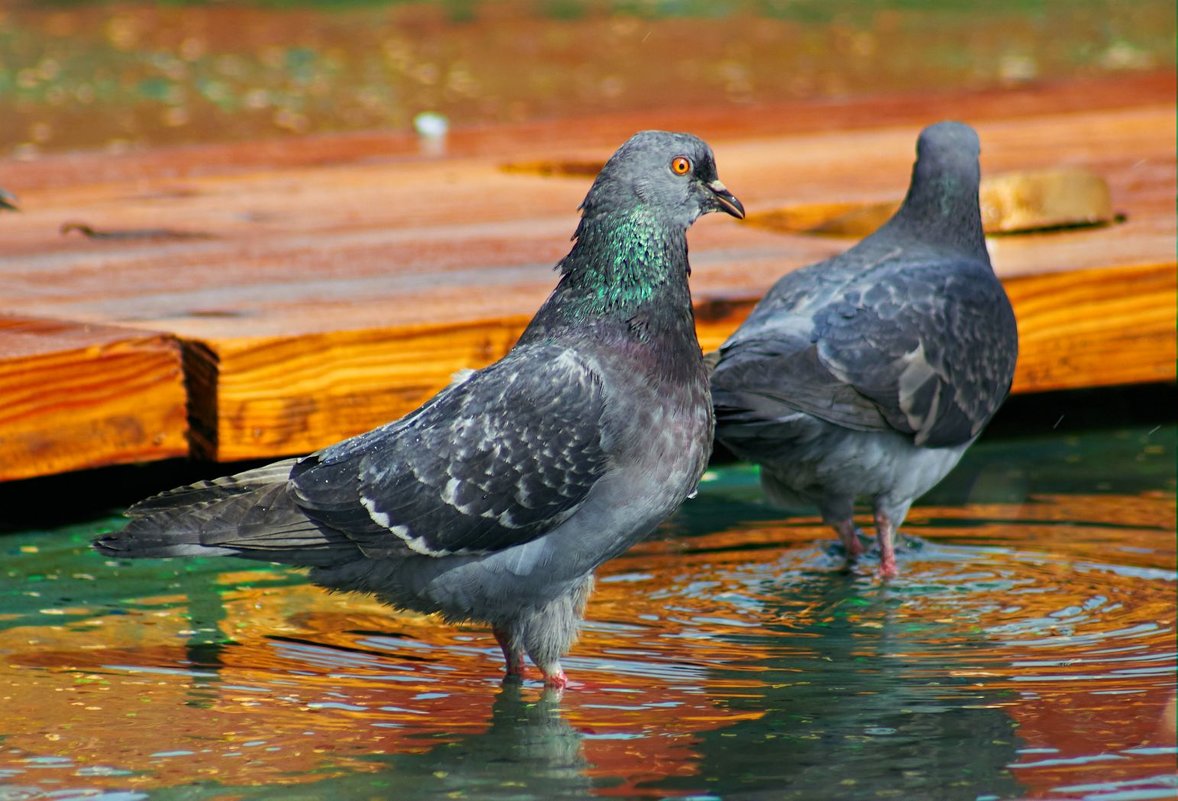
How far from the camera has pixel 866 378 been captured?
463 centimetres

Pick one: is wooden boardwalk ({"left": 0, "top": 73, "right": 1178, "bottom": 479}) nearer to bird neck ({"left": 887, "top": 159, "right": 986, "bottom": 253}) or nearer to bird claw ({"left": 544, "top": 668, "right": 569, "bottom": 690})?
bird neck ({"left": 887, "top": 159, "right": 986, "bottom": 253})

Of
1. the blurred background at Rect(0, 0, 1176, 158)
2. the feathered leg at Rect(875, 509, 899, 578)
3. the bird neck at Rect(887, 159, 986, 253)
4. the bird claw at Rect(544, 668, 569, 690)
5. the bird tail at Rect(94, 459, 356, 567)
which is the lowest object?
the bird claw at Rect(544, 668, 569, 690)

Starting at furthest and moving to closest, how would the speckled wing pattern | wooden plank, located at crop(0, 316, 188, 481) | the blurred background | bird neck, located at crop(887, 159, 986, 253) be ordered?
the blurred background → bird neck, located at crop(887, 159, 986, 253) → wooden plank, located at crop(0, 316, 188, 481) → the speckled wing pattern

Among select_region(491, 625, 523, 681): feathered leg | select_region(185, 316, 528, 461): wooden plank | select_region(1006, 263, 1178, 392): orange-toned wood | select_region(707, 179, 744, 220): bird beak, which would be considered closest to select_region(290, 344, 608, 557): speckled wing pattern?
select_region(491, 625, 523, 681): feathered leg

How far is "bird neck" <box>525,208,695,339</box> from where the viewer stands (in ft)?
12.3

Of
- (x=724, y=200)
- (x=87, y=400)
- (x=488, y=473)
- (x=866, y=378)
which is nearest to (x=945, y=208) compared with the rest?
(x=866, y=378)

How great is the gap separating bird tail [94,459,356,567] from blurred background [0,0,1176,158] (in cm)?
742

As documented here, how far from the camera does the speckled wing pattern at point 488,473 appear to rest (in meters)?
3.63

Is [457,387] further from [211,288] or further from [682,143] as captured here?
Answer: [211,288]

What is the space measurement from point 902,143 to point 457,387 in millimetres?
4988

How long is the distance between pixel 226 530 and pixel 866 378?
174 cm

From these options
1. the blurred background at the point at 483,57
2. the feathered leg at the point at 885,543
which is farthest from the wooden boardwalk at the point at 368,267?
the blurred background at the point at 483,57

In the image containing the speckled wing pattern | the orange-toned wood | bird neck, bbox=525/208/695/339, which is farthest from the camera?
the orange-toned wood

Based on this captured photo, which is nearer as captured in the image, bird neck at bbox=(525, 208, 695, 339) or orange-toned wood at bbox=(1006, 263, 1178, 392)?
bird neck at bbox=(525, 208, 695, 339)
